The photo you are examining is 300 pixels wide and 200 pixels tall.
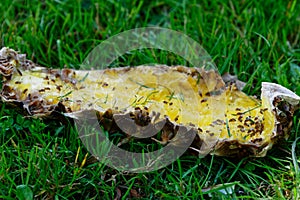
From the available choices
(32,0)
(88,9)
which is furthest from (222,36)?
(32,0)

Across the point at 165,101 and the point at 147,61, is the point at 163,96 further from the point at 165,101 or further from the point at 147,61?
the point at 147,61

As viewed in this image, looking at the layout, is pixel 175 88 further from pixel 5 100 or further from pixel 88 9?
pixel 88 9

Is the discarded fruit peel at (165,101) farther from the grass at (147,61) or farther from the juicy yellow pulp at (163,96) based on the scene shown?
the grass at (147,61)

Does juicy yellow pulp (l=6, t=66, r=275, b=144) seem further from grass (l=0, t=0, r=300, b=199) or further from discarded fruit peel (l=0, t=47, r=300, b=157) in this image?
grass (l=0, t=0, r=300, b=199)

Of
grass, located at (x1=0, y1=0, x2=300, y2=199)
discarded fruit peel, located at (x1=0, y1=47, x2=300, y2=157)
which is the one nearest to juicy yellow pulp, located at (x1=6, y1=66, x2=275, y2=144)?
discarded fruit peel, located at (x1=0, y1=47, x2=300, y2=157)

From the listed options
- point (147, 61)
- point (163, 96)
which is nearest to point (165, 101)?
point (163, 96)

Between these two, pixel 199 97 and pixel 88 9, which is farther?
pixel 88 9

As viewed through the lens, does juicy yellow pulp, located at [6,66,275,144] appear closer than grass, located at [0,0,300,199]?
No
